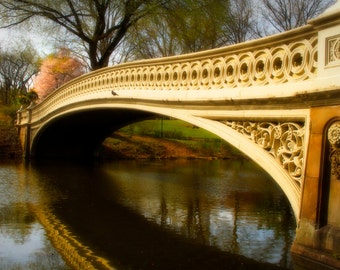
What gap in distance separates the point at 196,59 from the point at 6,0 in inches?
571

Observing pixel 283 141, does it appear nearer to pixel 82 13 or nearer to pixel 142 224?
pixel 142 224

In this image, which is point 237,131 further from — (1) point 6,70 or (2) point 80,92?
(1) point 6,70

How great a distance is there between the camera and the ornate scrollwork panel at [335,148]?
452cm

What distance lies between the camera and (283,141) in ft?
18.0

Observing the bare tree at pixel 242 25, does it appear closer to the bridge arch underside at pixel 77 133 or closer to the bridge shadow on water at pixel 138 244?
the bridge arch underside at pixel 77 133

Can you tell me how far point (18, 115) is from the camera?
23.1 metres

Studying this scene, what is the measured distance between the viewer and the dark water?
5910mm

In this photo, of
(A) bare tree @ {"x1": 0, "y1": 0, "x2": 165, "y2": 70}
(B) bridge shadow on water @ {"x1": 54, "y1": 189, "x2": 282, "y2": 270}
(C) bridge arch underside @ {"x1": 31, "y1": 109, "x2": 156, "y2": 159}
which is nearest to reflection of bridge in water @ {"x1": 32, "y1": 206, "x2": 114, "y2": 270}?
(B) bridge shadow on water @ {"x1": 54, "y1": 189, "x2": 282, "y2": 270}

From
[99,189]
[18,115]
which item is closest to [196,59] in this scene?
→ [99,189]

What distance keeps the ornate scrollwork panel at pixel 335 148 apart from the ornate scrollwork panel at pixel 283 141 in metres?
0.51

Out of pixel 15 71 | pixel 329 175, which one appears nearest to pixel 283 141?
pixel 329 175

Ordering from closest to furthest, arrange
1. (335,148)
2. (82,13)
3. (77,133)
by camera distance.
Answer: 1. (335,148)
2. (82,13)
3. (77,133)

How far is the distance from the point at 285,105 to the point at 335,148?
0.98 metres

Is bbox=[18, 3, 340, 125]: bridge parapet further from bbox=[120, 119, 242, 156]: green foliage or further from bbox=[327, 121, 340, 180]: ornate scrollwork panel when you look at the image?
bbox=[120, 119, 242, 156]: green foliage
